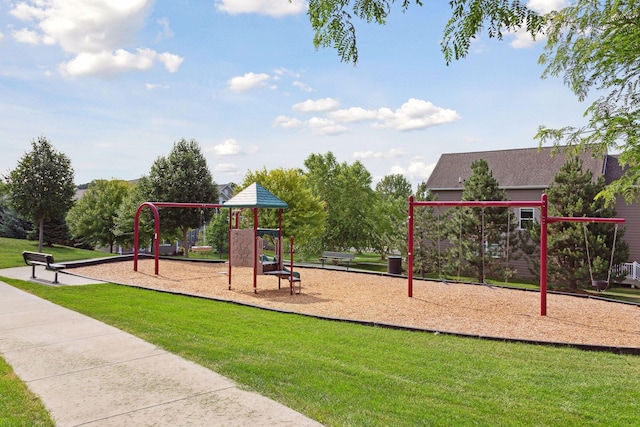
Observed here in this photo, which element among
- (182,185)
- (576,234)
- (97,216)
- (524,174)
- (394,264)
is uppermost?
(524,174)

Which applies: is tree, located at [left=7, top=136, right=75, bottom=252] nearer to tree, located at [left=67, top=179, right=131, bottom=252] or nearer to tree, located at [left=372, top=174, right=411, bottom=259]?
tree, located at [left=67, top=179, right=131, bottom=252]

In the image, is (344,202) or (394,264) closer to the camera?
(394,264)

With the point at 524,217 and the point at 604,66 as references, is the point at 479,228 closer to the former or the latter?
the point at 524,217

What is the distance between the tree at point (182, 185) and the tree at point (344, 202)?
10.3 metres

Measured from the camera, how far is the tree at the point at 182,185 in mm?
30625

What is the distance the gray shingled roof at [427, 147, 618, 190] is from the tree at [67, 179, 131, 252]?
81.3 ft

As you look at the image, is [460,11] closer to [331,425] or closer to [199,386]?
[331,425]

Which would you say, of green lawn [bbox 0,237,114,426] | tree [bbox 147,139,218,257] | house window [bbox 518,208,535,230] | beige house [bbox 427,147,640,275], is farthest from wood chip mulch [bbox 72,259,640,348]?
beige house [bbox 427,147,640,275]

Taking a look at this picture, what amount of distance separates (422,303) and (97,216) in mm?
34315

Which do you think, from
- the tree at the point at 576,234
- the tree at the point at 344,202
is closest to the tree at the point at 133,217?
the tree at the point at 344,202

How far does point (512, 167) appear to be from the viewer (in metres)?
30.7

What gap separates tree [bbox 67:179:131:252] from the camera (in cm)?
4009

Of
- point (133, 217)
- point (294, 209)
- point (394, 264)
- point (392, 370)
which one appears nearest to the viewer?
point (392, 370)

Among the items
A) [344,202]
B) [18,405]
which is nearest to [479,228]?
[344,202]
